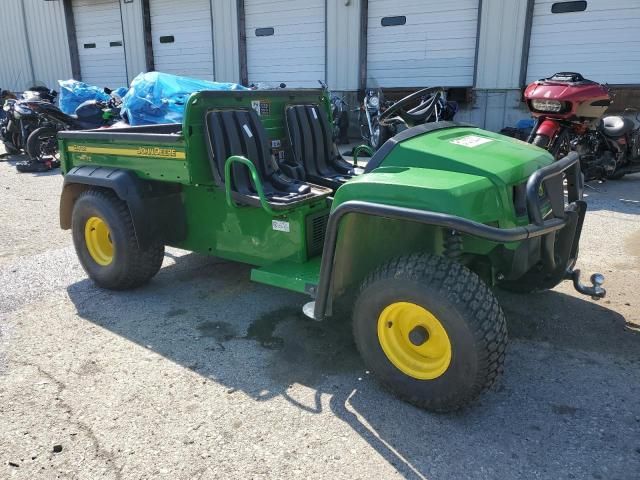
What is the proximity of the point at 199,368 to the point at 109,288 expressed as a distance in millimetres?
1500

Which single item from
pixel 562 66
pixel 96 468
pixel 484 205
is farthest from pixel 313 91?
pixel 562 66

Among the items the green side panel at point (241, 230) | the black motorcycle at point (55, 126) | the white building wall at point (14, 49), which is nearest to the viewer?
the green side panel at point (241, 230)

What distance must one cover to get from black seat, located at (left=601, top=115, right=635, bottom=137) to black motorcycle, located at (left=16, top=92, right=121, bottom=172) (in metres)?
8.04

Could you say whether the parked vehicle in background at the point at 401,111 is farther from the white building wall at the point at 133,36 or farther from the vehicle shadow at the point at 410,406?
the white building wall at the point at 133,36

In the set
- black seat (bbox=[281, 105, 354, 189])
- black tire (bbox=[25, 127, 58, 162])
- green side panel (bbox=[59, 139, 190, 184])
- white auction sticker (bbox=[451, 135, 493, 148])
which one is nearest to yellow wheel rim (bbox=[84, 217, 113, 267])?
green side panel (bbox=[59, 139, 190, 184])

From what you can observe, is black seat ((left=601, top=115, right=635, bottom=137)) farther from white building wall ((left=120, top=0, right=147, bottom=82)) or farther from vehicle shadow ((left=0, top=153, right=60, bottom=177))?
white building wall ((left=120, top=0, right=147, bottom=82))

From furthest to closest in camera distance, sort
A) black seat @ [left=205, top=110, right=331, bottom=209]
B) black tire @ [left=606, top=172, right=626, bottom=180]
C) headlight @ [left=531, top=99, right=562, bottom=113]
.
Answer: black tire @ [left=606, top=172, right=626, bottom=180] < headlight @ [left=531, top=99, right=562, bottom=113] < black seat @ [left=205, top=110, right=331, bottom=209]

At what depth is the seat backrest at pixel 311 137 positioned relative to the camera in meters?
4.20

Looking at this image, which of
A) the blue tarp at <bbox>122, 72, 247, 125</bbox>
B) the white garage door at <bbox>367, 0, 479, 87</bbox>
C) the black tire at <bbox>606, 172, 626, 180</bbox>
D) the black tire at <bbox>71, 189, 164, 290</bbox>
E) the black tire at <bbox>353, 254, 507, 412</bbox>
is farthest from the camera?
the white garage door at <bbox>367, 0, 479, 87</bbox>

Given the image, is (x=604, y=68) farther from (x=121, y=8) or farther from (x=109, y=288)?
(x=121, y=8)

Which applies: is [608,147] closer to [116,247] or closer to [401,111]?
[401,111]

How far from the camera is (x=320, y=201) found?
11.4 feet

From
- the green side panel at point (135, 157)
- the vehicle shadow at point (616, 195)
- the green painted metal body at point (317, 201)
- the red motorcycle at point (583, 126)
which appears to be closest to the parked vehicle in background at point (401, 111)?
the green painted metal body at point (317, 201)

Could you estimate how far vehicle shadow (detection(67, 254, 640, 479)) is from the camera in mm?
2344
